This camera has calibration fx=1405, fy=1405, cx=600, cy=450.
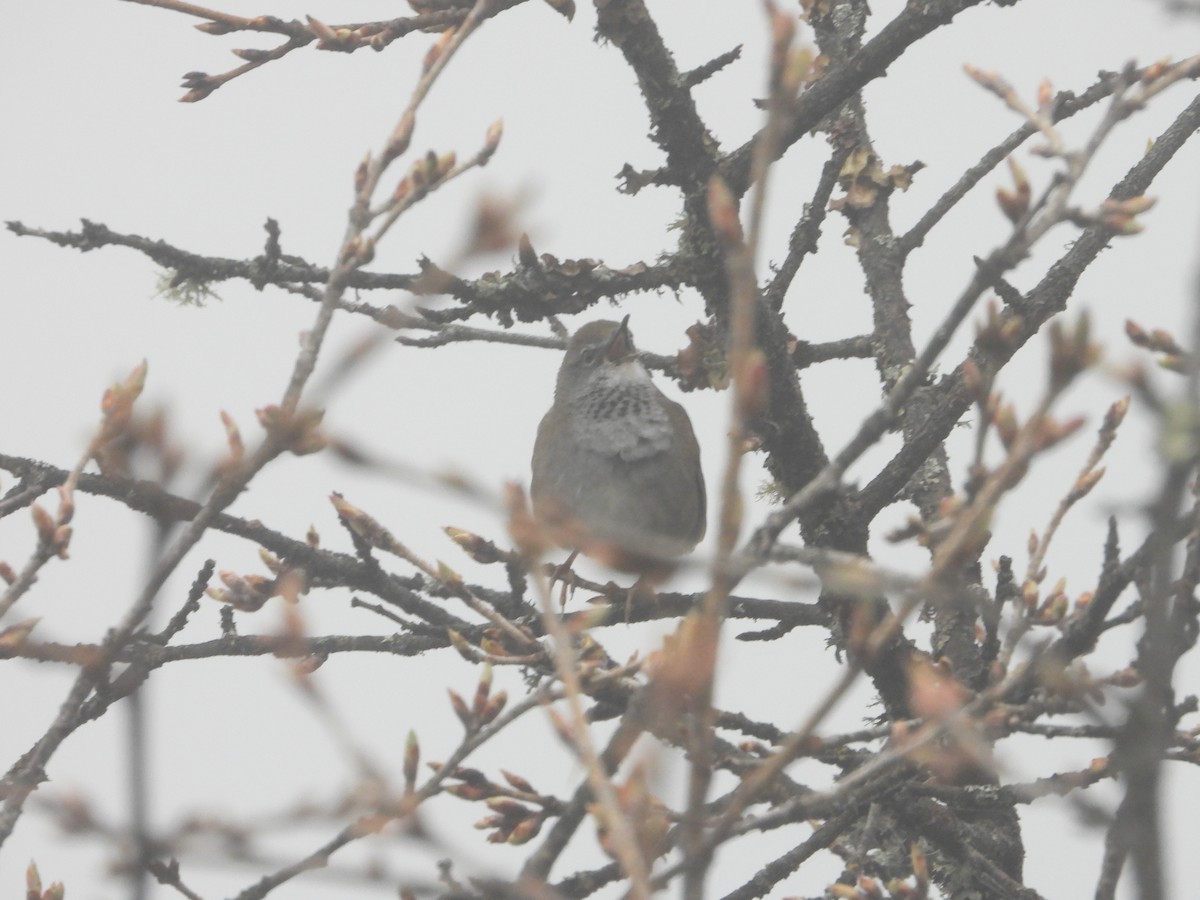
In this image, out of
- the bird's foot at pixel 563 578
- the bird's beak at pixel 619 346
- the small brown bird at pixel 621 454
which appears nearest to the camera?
the bird's foot at pixel 563 578

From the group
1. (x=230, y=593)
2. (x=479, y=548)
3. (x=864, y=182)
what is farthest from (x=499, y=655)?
(x=864, y=182)

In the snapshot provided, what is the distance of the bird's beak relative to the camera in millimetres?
6277

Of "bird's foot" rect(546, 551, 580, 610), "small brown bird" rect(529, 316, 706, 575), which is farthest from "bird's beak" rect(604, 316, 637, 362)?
"bird's foot" rect(546, 551, 580, 610)

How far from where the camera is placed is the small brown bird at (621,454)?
18.7 feet

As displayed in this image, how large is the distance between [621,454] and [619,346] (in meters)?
0.76

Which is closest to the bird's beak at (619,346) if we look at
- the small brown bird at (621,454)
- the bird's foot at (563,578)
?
the small brown bird at (621,454)

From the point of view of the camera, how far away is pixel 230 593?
3182 mm

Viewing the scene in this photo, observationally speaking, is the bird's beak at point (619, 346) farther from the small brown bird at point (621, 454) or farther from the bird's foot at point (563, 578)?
the bird's foot at point (563, 578)

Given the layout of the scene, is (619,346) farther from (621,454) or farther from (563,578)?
(563,578)

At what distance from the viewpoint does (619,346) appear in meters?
6.35

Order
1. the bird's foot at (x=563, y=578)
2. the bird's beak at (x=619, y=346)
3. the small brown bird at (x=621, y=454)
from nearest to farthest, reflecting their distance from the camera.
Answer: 1. the bird's foot at (x=563, y=578)
2. the small brown bird at (x=621, y=454)
3. the bird's beak at (x=619, y=346)

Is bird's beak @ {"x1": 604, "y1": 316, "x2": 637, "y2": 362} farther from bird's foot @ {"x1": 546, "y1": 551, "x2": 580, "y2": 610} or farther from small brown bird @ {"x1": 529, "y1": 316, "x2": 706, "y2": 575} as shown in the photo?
bird's foot @ {"x1": 546, "y1": 551, "x2": 580, "y2": 610}

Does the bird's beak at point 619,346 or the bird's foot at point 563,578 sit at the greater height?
the bird's beak at point 619,346

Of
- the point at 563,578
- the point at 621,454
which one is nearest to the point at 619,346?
the point at 621,454
